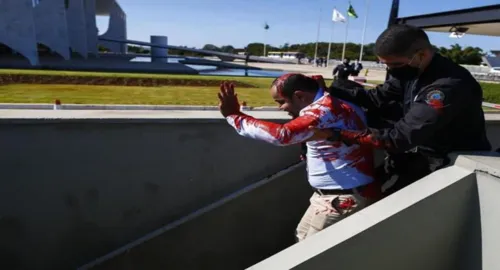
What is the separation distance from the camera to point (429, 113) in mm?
2014

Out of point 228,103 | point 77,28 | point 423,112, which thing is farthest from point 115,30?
point 423,112

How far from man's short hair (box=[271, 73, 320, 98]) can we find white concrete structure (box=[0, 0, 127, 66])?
25.4m

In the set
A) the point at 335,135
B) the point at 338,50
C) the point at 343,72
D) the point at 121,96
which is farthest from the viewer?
the point at 338,50

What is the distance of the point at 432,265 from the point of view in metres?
2.20

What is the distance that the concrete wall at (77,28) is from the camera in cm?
3428

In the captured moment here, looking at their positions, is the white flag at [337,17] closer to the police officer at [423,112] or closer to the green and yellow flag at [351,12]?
the green and yellow flag at [351,12]

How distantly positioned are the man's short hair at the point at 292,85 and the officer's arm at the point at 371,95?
392mm

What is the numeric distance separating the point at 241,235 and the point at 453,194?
7.32ft

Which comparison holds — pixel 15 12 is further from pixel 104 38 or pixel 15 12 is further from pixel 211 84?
pixel 104 38

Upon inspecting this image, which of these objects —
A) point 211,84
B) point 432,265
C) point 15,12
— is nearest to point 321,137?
point 432,265

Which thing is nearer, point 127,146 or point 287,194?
point 127,146

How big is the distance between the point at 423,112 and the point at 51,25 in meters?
32.4

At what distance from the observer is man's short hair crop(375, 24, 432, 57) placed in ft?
6.95

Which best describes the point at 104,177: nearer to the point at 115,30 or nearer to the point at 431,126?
the point at 431,126
